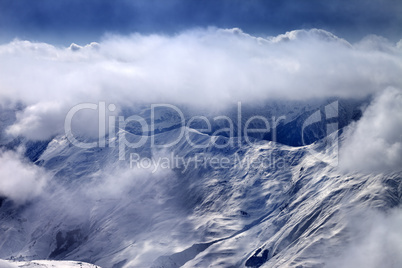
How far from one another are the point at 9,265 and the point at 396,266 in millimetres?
202795

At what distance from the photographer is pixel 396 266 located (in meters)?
198

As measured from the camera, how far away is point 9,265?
7717 inches
